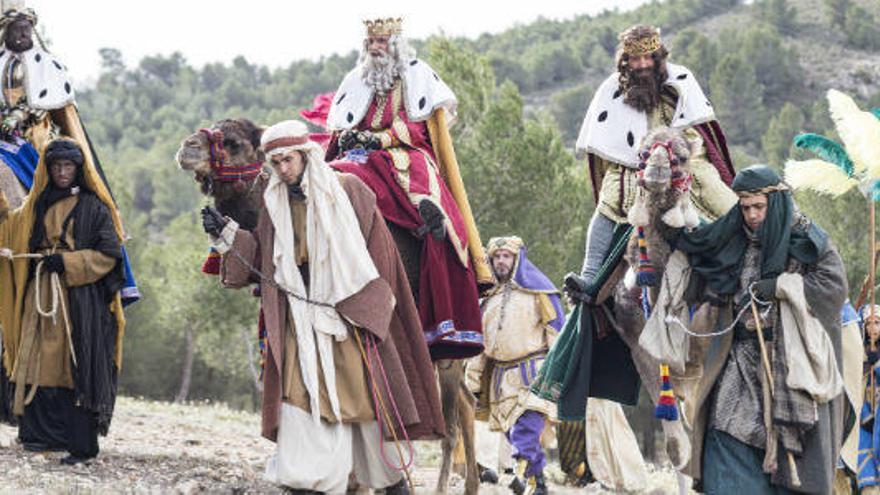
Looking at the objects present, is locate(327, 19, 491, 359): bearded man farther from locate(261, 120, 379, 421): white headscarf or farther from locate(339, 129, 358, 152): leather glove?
locate(261, 120, 379, 421): white headscarf

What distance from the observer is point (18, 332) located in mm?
10992

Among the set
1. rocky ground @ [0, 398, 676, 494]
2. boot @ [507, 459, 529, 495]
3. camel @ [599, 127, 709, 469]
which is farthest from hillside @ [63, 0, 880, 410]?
camel @ [599, 127, 709, 469]

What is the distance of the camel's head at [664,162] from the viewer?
8773mm

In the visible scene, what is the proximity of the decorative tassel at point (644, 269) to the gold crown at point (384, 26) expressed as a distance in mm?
2867

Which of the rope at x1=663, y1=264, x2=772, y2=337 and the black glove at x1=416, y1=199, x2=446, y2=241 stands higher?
the black glove at x1=416, y1=199, x2=446, y2=241

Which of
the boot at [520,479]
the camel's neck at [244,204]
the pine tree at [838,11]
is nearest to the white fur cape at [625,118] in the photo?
the camel's neck at [244,204]

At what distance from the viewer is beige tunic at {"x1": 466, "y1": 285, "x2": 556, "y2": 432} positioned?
13625mm

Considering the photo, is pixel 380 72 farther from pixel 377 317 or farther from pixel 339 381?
pixel 339 381

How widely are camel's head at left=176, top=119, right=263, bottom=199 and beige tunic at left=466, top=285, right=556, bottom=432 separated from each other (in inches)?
183

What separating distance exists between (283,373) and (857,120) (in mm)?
3871

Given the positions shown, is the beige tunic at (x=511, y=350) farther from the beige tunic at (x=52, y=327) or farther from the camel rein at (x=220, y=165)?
the camel rein at (x=220, y=165)

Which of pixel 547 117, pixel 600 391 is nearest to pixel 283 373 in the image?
pixel 600 391

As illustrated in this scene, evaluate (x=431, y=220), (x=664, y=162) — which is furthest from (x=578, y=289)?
(x=664, y=162)

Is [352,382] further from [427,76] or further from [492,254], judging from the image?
[492,254]
